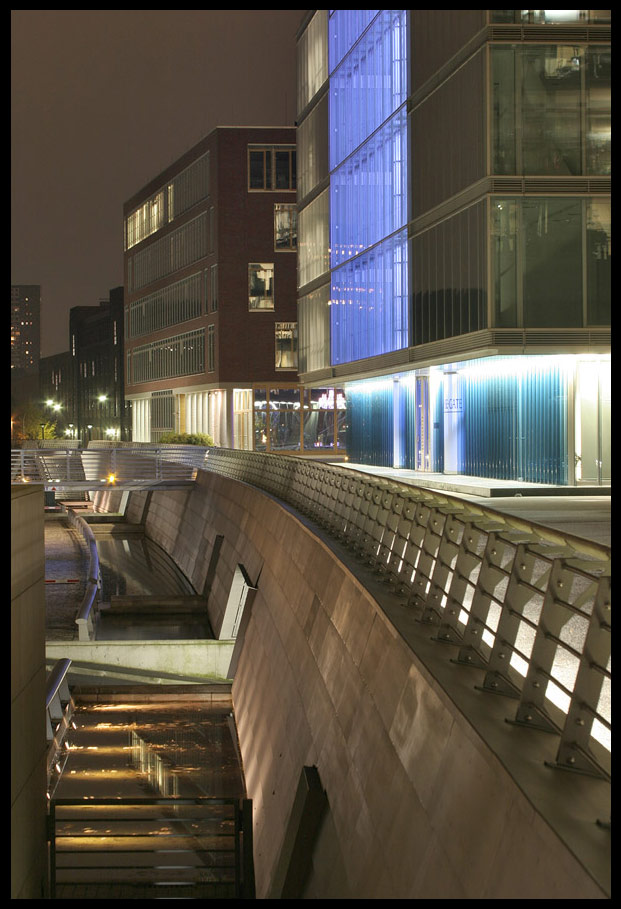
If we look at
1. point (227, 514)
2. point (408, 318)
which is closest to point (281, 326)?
point (408, 318)

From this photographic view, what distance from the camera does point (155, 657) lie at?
A: 24.4 m

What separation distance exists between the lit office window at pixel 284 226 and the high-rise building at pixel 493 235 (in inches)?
1214

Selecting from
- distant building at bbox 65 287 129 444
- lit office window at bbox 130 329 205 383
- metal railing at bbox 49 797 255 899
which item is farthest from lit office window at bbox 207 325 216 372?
distant building at bbox 65 287 129 444

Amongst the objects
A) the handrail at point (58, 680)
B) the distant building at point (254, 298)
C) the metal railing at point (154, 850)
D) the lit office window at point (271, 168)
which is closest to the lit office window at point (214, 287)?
the distant building at point (254, 298)

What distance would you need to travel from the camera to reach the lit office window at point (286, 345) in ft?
250

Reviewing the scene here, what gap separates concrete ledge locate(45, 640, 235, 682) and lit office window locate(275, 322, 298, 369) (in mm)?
52210

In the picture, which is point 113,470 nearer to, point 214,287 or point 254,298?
point 254,298

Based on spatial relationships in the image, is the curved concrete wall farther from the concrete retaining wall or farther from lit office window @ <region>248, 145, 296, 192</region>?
lit office window @ <region>248, 145, 296, 192</region>

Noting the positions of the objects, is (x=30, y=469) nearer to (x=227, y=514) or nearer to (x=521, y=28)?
(x=227, y=514)

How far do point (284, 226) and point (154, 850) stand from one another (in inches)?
2538

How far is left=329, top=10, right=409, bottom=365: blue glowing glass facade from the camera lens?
41312mm

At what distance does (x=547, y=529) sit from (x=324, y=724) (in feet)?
15.9

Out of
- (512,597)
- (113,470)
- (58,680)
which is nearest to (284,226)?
(113,470)
